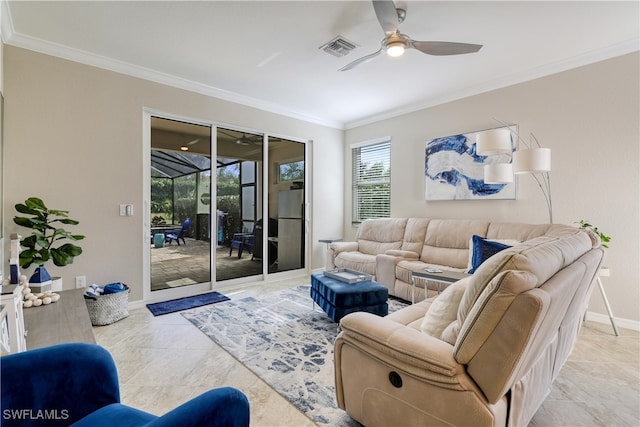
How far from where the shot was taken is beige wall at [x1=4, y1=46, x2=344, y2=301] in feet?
9.20

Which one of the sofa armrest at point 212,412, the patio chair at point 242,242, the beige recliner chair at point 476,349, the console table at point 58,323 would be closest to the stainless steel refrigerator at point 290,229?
the patio chair at point 242,242

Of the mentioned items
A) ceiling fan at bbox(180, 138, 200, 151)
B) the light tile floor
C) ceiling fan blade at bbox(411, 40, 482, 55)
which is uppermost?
ceiling fan blade at bbox(411, 40, 482, 55)

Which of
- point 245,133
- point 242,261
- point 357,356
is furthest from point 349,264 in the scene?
point 357,356

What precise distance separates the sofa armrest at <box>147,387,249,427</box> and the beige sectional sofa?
9.60 feet

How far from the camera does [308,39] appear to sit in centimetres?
284

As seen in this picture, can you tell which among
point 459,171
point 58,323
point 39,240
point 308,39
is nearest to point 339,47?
point 308,39

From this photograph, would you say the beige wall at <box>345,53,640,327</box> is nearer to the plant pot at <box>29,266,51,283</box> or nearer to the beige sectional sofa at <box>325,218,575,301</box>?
the beige sectional sofa at <box>325,218,575,301</box>

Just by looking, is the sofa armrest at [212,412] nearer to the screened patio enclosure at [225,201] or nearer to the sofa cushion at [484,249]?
the sofa cushion at [484,249]

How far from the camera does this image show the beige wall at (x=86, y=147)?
280cm

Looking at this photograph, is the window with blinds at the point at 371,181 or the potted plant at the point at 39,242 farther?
the window with blinds at the point at 371,181

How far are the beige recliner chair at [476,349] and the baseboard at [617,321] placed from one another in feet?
7.03

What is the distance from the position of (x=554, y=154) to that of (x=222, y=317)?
13.3ft

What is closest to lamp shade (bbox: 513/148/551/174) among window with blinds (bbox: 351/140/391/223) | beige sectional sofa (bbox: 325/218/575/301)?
beige sectional sofa (bbox: 325/218/575/301)

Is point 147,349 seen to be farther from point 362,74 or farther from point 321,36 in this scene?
point 362,74
